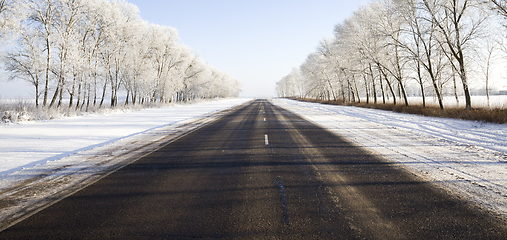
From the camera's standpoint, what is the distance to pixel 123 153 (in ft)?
21.8

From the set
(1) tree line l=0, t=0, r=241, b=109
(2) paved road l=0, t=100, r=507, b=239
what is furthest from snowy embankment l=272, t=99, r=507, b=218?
(1) tree line l=0, t=0, r=241, b=109

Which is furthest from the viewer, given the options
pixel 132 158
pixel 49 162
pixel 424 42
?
pixel 424 42

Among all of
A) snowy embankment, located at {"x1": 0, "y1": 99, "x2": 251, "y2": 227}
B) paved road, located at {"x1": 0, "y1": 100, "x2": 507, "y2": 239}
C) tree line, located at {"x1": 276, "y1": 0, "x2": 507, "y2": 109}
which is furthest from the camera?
tree line, located at {"x1": 276, "y1": 0, "x2": 507, "y2": 109}

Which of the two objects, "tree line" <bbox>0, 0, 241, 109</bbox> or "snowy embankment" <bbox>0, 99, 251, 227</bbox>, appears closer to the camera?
"snowy embankment" <bbox>0, 99, 251, 227</bbox>

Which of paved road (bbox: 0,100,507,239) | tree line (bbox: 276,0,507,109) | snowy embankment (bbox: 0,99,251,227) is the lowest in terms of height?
paved road (bbox: 0,100,507,239)

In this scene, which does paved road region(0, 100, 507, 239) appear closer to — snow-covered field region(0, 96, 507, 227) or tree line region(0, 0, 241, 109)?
snow-covered field region(0, 96, 507, 227)

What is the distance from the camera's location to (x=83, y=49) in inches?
890

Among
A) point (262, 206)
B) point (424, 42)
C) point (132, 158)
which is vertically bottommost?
point (262, 206)

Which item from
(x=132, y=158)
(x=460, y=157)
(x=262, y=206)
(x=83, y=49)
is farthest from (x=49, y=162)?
(x=83, y=49)

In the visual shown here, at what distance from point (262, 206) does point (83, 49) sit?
26.9 metres

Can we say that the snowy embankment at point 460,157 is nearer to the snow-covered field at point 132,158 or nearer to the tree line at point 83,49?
the snow-covered field at point 132,158

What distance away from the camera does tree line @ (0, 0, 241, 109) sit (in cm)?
1789

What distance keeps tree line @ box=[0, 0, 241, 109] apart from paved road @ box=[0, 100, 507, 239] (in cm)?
1841

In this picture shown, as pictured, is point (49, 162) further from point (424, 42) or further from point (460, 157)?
point (424, 42)
